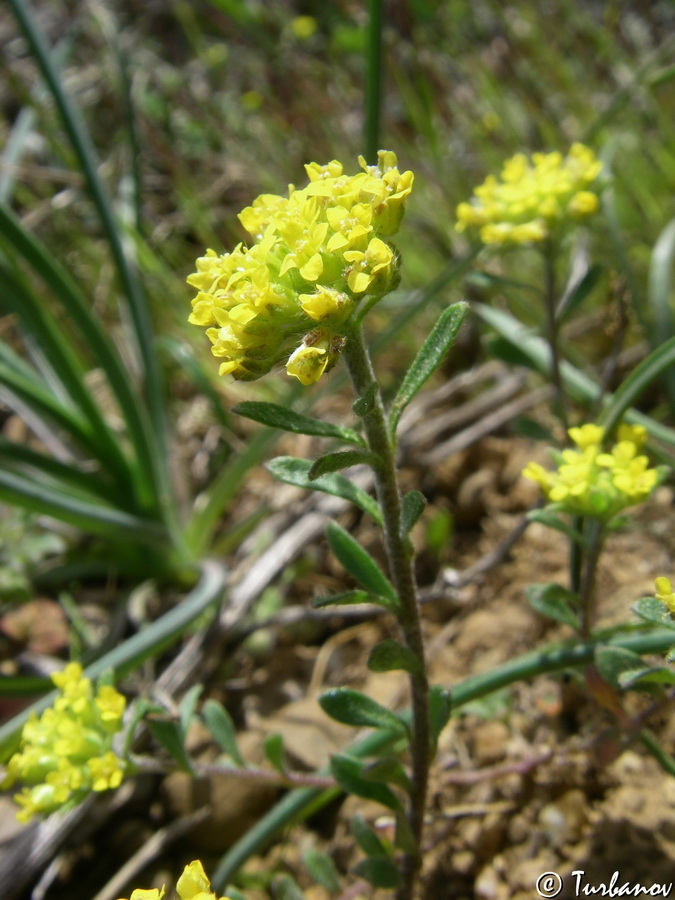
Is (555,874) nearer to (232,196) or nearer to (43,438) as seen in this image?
(43,438)

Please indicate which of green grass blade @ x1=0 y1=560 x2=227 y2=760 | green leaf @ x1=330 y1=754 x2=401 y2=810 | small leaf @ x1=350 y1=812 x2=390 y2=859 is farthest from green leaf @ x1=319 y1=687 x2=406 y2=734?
green grass blade @ x1=0 y1=560 x2=227 y2=760

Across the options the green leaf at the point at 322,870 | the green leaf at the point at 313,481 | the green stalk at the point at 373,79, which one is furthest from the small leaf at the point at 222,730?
the green stalk at the point at 373,79

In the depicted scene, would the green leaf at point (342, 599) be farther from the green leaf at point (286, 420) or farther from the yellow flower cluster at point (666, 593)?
the yellow flower cluster at point (666, 593)

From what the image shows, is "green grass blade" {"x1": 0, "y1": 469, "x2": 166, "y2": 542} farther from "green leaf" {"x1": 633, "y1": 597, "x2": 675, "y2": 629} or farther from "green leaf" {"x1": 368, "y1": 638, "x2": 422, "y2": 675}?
"green leaf" {"x1": 633, "y1": 597, "x2": 675, "y2": 629}

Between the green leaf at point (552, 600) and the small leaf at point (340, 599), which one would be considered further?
the green leaf at point (552, 600)

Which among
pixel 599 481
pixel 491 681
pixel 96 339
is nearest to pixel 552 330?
pixel 599 481

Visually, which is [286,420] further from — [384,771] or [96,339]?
[96,339]
